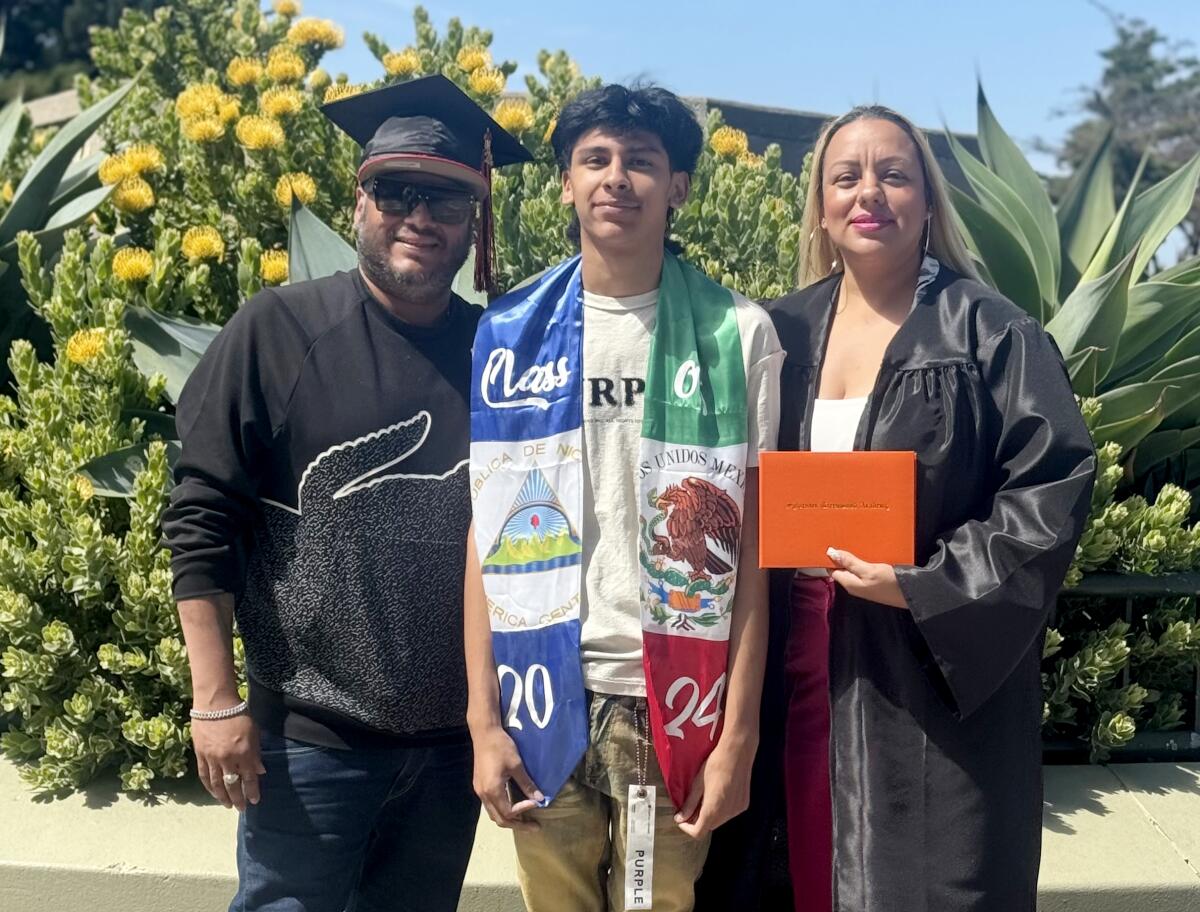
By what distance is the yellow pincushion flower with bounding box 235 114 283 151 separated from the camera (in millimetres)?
4383

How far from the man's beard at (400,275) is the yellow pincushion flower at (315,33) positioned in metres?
3.36

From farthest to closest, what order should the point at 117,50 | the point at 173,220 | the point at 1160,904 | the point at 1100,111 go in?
the point at 1100,111, the point at 117,50, the point at 173,220, the point at 1160,904

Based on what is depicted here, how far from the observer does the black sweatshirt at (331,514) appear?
2.37 metres

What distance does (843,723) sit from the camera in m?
2.29

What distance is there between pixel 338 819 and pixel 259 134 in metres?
2.83

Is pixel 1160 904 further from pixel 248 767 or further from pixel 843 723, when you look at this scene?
pixel 248 767

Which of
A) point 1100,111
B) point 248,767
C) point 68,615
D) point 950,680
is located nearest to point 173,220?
point 68,615

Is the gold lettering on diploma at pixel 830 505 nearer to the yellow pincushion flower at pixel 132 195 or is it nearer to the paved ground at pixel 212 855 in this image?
the paved ground at pixel 212 855

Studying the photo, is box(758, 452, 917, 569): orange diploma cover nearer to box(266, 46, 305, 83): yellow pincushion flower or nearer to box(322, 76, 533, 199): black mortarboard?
box(322, 76, 533, 199): black mortarboard

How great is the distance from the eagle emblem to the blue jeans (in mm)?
720

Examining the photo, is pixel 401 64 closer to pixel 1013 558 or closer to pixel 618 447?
pixel 618 447

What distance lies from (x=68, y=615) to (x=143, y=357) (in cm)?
81

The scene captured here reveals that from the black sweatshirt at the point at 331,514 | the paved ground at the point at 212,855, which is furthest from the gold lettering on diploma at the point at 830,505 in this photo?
the paved ground at the point at 212,855

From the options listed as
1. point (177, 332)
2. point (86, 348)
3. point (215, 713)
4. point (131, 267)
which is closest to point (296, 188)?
point (131, 267)
